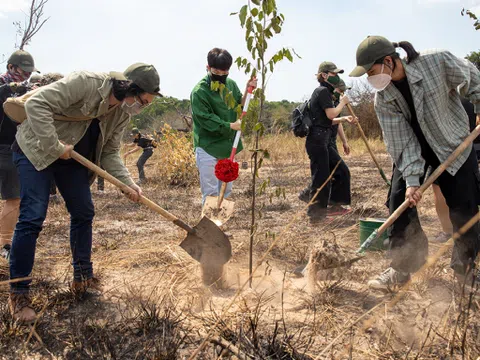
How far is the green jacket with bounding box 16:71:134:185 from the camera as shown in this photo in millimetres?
2732

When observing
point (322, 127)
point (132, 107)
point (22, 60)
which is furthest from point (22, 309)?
point (322, 127)

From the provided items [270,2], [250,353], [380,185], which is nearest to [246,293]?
[250,353]

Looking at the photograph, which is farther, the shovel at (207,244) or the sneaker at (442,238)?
the sneaker at (442,238)

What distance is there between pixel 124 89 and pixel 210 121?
1428 millimetres

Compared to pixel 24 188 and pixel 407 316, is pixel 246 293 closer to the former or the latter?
pixel 407 316

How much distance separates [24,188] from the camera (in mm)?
2895

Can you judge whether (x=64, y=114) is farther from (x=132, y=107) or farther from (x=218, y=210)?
(x=218, y=210)

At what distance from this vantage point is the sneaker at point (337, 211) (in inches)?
224

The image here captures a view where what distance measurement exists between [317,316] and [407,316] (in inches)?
20.9

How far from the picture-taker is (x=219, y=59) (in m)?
4.13

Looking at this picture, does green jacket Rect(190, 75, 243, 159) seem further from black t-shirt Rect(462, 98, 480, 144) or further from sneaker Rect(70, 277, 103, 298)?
black t-shirt Rect(462, 98, 480, 144)

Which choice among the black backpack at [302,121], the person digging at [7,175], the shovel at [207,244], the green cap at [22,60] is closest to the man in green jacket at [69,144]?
the shovel at [207,244]

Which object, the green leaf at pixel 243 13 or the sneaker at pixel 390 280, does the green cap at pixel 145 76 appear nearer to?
the green leaf at pixel 243 13

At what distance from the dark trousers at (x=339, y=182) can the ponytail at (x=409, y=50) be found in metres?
2.80
